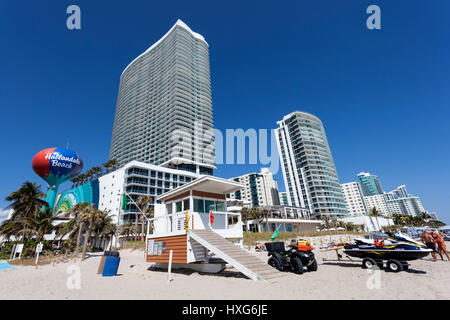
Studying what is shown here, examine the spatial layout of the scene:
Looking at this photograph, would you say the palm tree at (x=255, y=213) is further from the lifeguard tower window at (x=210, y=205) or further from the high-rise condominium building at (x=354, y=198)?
the high-rise condominium building at (x=354, y=198)

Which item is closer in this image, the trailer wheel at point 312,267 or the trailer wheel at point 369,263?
the trailer wheel at point 369,263

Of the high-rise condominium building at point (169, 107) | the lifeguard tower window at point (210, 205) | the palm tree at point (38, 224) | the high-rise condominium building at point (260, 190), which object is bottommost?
the lifeguard tower window at point (210, 205)

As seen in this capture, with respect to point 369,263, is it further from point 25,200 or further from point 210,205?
point 25,200

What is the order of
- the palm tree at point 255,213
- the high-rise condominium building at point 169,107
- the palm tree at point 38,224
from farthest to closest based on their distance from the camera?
the high-rise condominium building at point 169,107 < the palm tree at point 255,213 < the palm tree at point 38,224

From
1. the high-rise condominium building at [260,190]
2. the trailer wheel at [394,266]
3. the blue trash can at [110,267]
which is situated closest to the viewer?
the trailer wheel at [394,266]

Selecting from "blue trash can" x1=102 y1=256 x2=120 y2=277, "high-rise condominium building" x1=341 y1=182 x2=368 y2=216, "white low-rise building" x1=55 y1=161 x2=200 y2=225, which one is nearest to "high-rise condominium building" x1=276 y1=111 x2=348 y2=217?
"high-rise condominium building" x1=341 y1=182 x2=368 y2=216

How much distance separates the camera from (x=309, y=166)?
95.4 meters

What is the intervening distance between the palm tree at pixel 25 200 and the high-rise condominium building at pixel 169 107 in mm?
50704

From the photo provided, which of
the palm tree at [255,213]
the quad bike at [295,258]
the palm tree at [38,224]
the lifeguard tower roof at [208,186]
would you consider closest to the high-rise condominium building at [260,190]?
the palm tree at [255,213]

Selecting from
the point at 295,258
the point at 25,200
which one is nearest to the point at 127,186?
the point at 25,200

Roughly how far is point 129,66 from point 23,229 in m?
122

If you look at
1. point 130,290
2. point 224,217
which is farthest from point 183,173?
point 130,290

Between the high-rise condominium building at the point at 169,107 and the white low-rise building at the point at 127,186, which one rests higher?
the high-rise condominium building at the point at 169,107

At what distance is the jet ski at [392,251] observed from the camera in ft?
31.1
